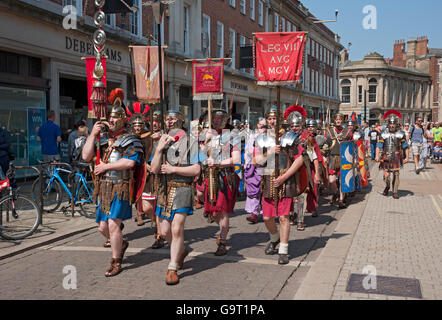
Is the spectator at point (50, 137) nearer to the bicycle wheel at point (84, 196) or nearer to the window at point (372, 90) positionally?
the bicycle wheel at point (84, 196)

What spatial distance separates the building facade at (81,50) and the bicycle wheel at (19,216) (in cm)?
262

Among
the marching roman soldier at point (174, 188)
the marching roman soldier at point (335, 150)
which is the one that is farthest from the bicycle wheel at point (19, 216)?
the marching roman soldier at point (335, 150)

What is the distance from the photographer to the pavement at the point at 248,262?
14.9 ft

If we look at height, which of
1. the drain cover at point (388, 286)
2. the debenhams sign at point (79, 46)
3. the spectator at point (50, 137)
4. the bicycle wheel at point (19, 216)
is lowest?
the drain cover at point (388, 286)

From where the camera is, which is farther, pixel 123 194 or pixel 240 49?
pixel 240 49

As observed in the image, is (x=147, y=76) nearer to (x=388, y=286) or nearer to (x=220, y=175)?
(x=220, y=175)

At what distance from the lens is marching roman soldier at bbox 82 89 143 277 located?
513 cm

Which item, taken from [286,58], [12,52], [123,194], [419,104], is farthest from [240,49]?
[419,104]

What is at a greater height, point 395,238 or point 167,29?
point 167,29

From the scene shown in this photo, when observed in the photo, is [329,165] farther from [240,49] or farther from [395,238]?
[240,49]

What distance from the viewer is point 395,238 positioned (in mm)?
6812

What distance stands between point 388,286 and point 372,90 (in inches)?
2881

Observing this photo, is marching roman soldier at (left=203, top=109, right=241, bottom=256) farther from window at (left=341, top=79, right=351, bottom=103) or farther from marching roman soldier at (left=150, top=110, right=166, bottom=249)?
window at (left=341, top=79, right=351, bottom=103)

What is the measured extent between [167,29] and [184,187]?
16.9m
